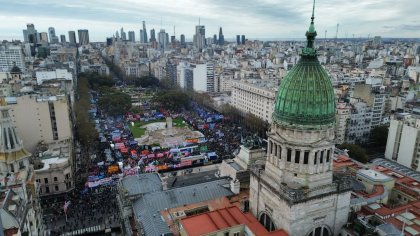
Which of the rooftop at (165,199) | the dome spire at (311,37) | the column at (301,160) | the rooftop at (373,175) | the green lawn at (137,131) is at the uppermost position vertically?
the dome spire at (311,37)

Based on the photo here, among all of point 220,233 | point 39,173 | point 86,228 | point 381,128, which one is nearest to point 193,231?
point 220,233

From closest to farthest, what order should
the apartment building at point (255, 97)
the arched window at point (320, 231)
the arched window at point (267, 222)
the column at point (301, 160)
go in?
the column at point (301, 160) → the arched window at point (320, 231) → the arched window at point (267, 222) → the apartment building at point (255, 97)

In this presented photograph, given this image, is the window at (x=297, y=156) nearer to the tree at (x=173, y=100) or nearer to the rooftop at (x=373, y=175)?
the rooftop at (x=373, y=175)

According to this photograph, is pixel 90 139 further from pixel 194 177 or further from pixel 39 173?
pixel 194 177

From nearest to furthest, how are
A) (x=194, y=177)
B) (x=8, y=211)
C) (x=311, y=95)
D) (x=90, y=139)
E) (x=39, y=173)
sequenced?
(x=8, y=211) < (x=311, y=95) < (x=39, y=173) < (x=194, y=177) < (x=90, y=139)

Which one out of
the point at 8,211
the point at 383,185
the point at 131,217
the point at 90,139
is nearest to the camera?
the point at 8,211

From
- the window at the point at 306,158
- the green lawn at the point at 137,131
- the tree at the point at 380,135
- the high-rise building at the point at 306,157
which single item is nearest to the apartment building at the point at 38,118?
the green lawn at the point at 137,131
